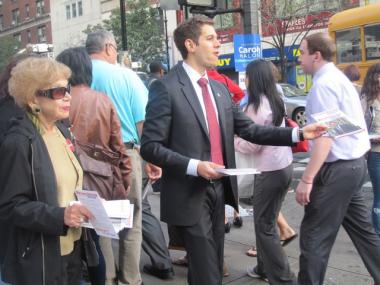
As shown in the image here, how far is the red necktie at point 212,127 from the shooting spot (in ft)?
10.0

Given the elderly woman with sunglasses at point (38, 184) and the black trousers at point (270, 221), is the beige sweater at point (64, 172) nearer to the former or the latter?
the elderly woman with sunglasses at point (38, 184)

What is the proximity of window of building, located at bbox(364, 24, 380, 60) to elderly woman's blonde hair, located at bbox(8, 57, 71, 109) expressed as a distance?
1185 cm

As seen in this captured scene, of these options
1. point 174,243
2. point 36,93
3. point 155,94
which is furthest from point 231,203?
point 36,93

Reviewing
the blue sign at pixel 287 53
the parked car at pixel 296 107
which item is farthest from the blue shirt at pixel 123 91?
the blue sign at pixel 287 53

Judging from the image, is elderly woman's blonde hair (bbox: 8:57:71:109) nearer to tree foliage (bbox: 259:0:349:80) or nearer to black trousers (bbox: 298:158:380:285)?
black trousers (bbox: 298:158:380:285)

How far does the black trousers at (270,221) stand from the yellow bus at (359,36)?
9.62 m

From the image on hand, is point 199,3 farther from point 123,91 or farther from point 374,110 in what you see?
point 123,91

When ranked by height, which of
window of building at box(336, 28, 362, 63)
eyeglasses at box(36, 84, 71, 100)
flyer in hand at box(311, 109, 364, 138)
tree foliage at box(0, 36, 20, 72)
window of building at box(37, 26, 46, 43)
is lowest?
flyer in hand at box(311, 109, 364, 138)

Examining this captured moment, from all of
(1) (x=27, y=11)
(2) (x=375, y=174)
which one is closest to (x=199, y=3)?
(2) (x=375, y=174)

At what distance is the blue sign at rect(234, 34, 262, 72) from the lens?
287 inches

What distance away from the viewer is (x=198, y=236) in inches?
117

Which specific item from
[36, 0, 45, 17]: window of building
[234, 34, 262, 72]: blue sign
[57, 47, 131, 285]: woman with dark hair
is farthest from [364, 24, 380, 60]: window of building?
[36, 0, 45, 17]: window of building

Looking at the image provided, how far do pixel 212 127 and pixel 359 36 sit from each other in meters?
11.5

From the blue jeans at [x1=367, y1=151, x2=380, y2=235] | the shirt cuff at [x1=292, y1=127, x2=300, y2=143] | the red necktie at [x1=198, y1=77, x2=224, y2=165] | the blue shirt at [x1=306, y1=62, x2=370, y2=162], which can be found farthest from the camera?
the blue jeans at [x1=367, y1=151, x2=380, y2=235]
